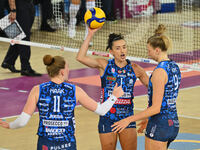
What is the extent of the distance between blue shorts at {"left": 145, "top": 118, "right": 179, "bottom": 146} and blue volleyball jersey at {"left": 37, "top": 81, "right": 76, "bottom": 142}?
40.5 inches

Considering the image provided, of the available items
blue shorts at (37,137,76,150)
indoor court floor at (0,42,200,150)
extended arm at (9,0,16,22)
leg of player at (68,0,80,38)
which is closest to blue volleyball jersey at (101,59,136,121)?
blue shorts at (37,137,76,150)

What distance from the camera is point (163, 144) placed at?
6.52 meters

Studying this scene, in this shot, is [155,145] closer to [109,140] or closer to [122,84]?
[109,140]

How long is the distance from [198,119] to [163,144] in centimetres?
415

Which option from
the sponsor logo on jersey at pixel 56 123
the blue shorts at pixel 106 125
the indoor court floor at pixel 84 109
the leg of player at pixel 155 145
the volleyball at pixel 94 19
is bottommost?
the indoor court floor at pixel 84 109

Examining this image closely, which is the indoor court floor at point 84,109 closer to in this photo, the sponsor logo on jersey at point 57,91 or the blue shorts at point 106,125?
the blue shorts at point 106,125

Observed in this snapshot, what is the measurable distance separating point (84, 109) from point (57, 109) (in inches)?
211

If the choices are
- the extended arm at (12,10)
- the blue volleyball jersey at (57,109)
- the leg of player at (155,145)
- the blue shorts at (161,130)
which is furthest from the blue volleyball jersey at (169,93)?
the extended arm at (12,10)

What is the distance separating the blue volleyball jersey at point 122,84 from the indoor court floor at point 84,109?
1.83 metres

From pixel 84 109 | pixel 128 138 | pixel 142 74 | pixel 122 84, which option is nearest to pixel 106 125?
pixel 128 138

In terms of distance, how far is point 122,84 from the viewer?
7.25 meters

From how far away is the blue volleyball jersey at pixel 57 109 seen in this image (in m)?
5.99

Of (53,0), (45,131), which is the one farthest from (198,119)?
(53,0)

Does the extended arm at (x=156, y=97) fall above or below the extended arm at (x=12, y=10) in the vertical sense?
below
